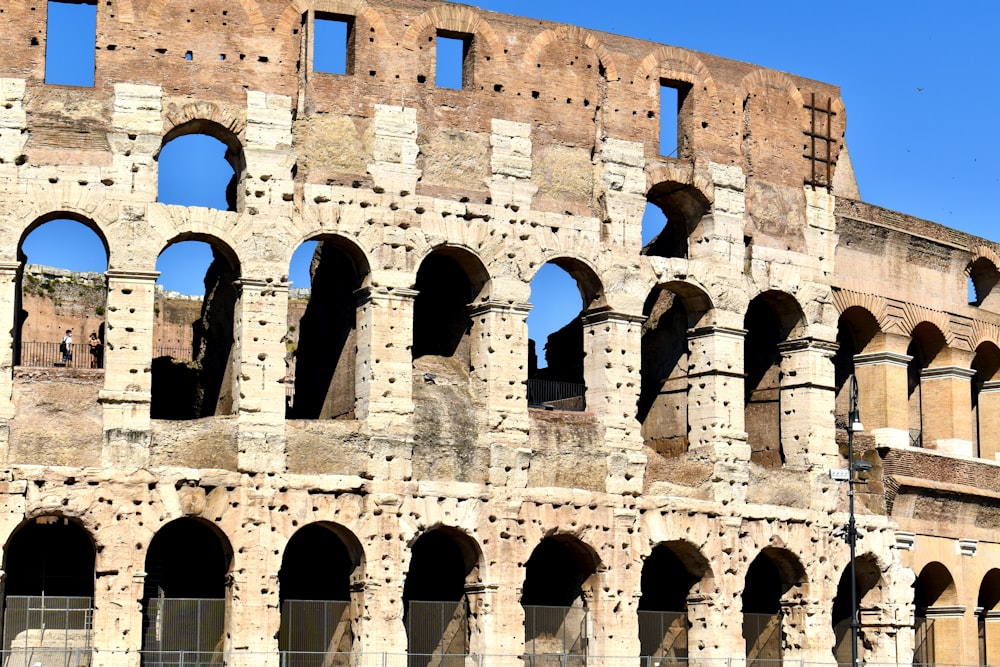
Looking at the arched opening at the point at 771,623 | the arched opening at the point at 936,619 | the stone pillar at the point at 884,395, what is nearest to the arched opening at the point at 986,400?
the stone pillar at the point at 884,395

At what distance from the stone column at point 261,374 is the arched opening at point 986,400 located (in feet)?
48.0

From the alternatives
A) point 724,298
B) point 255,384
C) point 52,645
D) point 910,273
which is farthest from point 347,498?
point 910,273

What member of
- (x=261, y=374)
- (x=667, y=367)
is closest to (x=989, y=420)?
(x=667, y=367)

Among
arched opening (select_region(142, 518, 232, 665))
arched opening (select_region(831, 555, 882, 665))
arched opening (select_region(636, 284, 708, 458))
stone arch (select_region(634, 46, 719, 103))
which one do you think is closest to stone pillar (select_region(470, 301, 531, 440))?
arched opening (select_region(636, 284, 708, 458))

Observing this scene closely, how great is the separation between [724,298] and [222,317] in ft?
26.2

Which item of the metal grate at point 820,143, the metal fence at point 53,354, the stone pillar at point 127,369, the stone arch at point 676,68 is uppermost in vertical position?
the stone arch at point 676,68

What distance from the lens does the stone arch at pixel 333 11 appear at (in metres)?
28.3

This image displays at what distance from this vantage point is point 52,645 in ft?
88.2

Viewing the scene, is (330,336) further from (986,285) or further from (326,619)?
(986,285)

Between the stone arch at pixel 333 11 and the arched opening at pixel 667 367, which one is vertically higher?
the stone arch at pixel 333 11

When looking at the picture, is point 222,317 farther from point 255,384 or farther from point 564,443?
point 564,443

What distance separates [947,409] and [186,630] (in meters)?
14.9

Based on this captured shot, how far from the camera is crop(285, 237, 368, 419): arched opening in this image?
28.7 metres

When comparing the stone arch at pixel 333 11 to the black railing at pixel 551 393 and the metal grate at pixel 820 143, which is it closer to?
the black railing at pixel 551 393
